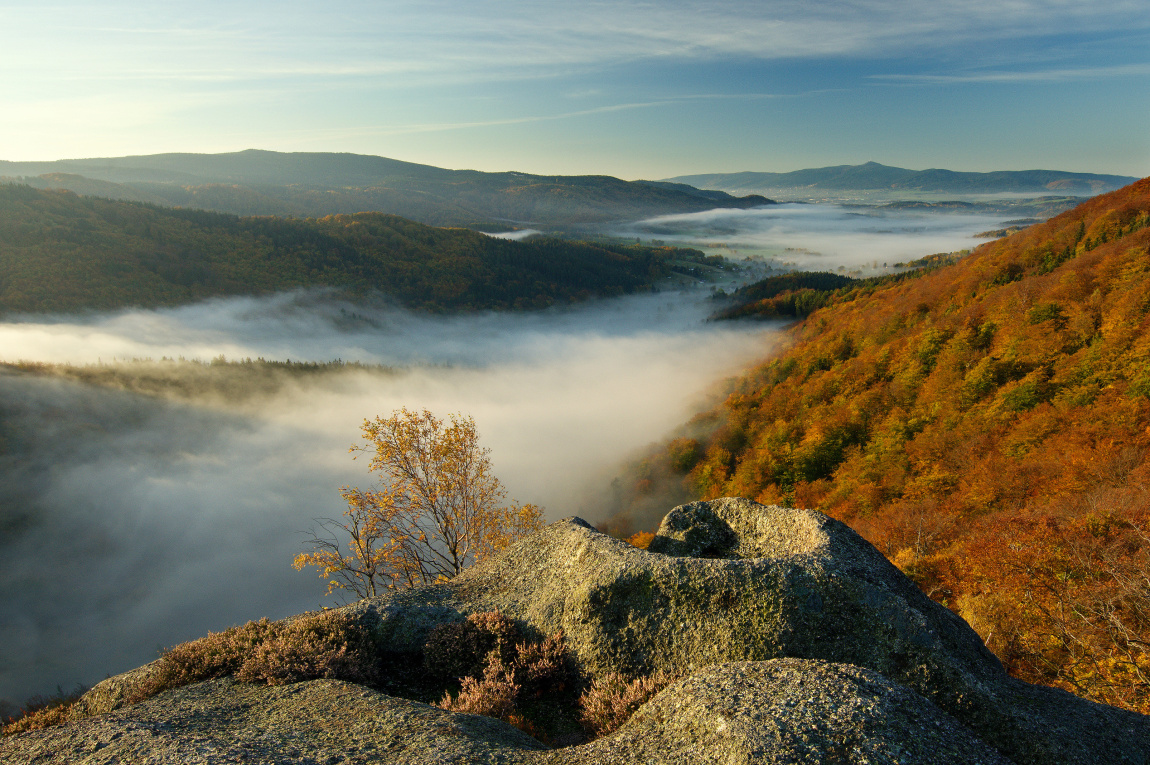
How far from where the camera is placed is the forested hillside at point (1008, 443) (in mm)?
15625

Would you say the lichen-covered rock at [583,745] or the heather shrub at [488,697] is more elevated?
the lichen-covered rock at [583,745]

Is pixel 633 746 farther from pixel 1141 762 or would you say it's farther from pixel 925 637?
pixel 1141 762

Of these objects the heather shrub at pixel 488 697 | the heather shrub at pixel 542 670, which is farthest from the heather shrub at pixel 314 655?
the heather shrub at pixel 542 670

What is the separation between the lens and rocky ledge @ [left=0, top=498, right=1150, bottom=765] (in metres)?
6.51

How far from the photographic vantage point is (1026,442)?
36000mm

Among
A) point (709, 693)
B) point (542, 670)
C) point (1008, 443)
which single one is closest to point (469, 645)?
point (542, 670)

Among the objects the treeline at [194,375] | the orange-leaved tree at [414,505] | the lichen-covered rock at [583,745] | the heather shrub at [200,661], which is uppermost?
the lichen-covered rock at [583,745]

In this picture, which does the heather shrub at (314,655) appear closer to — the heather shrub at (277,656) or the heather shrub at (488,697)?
the heather shrub at (277,656)

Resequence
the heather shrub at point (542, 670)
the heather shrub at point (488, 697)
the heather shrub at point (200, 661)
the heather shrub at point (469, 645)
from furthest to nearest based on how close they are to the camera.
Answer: the heather shrub at point (469, 645), the heather shrub at point (200, 661), the heather shrub at point (542, 670), the heather shrub at point (488, 697)

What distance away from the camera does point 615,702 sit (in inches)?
350

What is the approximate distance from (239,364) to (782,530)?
181 meters

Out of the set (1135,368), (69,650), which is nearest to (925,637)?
(1135,368)

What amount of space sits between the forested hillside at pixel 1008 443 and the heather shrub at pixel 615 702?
1027 centimetres

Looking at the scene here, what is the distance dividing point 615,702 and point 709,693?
96.3 inches
